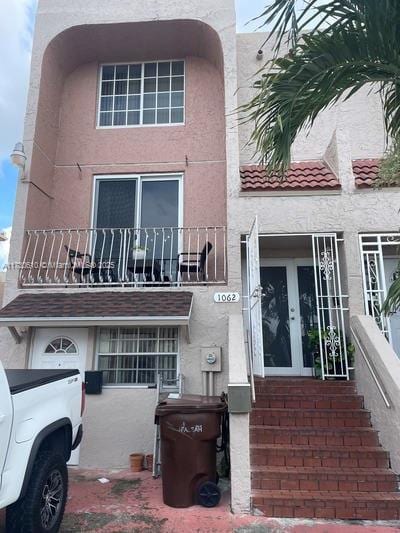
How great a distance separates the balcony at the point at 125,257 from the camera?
7.07m

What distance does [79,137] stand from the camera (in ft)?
28.5

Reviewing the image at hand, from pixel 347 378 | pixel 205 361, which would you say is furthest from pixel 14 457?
pixel 347 378

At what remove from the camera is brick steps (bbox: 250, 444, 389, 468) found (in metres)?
4.71

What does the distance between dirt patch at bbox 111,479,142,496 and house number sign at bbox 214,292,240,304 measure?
2.93 m

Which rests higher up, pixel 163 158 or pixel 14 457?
pixel 163 158

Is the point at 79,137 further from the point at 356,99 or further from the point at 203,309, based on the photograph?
the point at 356,99

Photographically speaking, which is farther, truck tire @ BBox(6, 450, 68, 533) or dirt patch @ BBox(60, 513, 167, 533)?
dirt patch @ BBox(60, 513, 167, 533)

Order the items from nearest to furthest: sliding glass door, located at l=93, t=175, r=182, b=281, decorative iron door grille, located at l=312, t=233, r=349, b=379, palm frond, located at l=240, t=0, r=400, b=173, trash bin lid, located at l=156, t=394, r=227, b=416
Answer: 1. palm frond, located at l=240, t=0, r=400, b=173
2. trash bin lid, located at l=156, t=394, r=227, b=416
3. decorative iron door grille, located at l=312, t=233, r=349, b=379
4. sliding glass door, located at l=93, t=175, r=182, b=281

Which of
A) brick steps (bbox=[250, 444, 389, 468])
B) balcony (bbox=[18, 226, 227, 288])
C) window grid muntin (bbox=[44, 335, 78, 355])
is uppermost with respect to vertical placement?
balcony (bbox=[18, 226, 227, 288])

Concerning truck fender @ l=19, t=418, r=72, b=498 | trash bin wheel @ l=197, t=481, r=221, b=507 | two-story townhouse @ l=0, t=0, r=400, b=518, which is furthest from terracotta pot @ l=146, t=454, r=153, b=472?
truck fender @ l=19, t=418, r=72, b=498

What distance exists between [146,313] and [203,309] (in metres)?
1.05

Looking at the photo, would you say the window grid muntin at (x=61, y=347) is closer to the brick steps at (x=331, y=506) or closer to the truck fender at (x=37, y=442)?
the truck fender at (x=37, y=442)

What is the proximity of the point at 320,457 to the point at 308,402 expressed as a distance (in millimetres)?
873

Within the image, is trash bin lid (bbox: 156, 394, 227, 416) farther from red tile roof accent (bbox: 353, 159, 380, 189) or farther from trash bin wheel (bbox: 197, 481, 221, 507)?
red tile roof accent (bbox: 353, 159, 380, 189)
